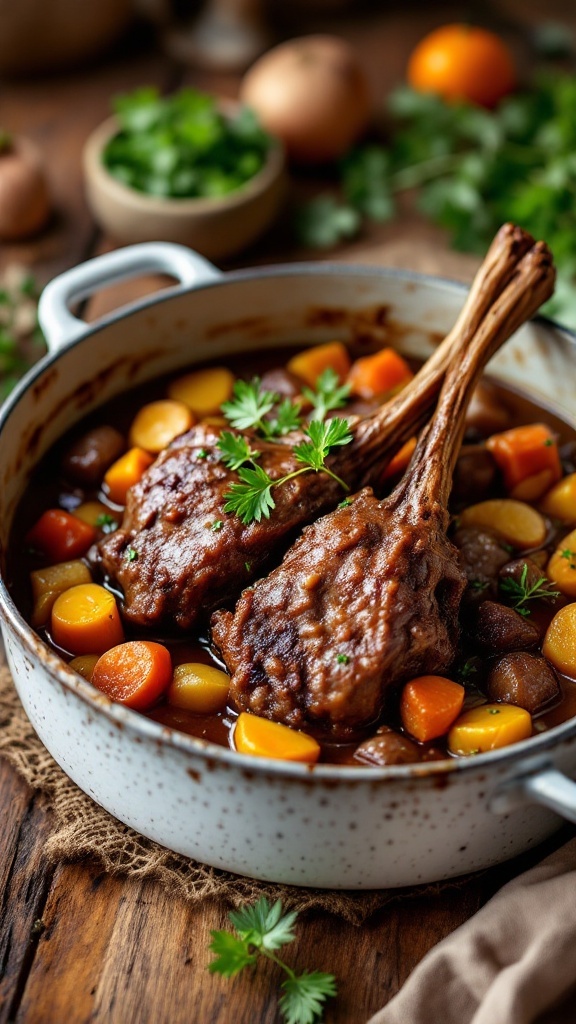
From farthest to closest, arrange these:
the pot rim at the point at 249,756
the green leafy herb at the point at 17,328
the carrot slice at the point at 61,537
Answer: the green leafy herb at the point at 17,328 → the carrot slice at the point at 61,537 → the pot rim at the point at 249,756

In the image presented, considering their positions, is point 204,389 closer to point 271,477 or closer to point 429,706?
point 271,477

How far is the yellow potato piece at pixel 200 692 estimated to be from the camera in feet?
8.48

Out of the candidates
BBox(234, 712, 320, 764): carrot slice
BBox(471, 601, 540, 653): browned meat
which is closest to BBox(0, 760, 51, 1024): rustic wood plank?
BBox(234, 712, 320, 764): carrot slice

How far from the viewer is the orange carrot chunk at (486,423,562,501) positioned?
3193 millimetres

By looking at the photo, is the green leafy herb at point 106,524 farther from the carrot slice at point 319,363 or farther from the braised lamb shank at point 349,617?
the carrot slice at point 319,363

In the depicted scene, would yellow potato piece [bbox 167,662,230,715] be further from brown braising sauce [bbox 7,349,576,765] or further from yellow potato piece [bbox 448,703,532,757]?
yellow potato piece [bbox 448,703,532,757]

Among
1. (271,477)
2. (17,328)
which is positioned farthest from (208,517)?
(17,328)

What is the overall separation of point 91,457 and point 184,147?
1890mm

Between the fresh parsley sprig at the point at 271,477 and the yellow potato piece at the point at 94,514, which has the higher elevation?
the fresh parsley sprig at the point at 271,477

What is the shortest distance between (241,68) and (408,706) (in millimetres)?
4270

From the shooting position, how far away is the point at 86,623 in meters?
2.71

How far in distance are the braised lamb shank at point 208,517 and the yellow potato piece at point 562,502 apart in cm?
48

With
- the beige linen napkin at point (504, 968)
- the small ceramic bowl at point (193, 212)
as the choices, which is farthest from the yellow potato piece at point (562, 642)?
the small ceramic bowl at point (193, 212)

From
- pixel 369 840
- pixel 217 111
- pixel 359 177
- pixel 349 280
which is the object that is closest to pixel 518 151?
pixel 359 177
